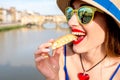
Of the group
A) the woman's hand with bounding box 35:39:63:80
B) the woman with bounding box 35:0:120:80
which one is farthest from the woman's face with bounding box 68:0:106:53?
the woman's hand with bounding box 35:39:63:80

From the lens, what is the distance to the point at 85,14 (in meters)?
1.63

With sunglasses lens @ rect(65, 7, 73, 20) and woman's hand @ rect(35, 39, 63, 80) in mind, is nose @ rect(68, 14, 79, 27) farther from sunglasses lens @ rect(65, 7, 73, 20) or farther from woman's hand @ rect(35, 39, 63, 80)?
woman's hand @ rect(35, 39, 63, 80)

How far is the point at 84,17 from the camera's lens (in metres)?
1.63

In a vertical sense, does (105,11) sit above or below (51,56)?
above

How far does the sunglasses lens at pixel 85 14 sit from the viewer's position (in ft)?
5.31

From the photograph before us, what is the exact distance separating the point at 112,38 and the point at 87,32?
5.9 inches

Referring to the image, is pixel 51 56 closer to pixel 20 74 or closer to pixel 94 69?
pixel 94 69

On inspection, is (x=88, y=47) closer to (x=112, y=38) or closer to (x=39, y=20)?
(x=112, y=38)

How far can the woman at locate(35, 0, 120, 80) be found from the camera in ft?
5.33

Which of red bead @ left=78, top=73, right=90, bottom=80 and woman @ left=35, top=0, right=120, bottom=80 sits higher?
woman @ left=35, top=0, right=120, bottom=80

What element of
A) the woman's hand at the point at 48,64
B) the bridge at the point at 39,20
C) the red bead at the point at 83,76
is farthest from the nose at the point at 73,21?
the bridge at the point at 39,20

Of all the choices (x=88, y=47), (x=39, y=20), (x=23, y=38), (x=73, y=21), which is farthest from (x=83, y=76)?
(x=39, y=20)

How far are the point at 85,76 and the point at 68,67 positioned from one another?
0.12 meters

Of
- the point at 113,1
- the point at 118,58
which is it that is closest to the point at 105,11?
the point at 113,1
